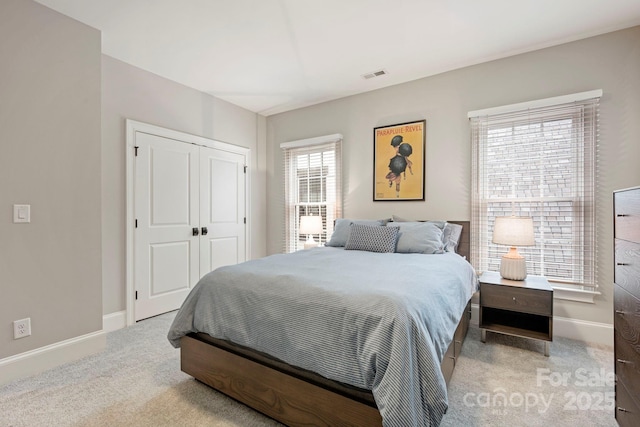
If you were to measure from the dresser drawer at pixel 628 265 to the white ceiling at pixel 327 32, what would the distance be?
1.91 m

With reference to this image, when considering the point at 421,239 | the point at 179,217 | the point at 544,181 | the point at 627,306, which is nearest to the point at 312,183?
the point at 179,217

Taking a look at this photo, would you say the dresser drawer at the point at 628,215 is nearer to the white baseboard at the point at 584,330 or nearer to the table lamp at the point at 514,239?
the table lamp at the point at 514,239

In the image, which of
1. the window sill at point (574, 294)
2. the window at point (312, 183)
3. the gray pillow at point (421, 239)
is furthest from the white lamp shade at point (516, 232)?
the window at point (312, 183)

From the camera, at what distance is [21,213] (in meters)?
2.13

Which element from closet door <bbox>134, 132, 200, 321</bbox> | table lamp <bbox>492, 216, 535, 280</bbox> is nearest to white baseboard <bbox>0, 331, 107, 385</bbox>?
closet door <bbox>134, 132, 200, 321</bbox>

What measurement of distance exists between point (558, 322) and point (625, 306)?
1694 mm

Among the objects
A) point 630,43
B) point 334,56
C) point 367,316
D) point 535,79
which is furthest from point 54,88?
point 630,43

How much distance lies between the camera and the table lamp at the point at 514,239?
99.0 inches

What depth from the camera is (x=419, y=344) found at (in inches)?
48.8

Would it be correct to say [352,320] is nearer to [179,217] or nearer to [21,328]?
[21,328]

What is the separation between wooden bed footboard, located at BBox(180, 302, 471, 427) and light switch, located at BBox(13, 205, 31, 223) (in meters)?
1.47

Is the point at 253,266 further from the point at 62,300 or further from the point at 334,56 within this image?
the point at 334,56

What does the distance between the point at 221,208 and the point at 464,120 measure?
3.16 meters

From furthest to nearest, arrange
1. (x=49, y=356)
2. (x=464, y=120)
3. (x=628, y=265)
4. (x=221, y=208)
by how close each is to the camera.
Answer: (x=221, y=208) → (x=464, y=120) → (x=49, y=356) → (x=628, y=265)
